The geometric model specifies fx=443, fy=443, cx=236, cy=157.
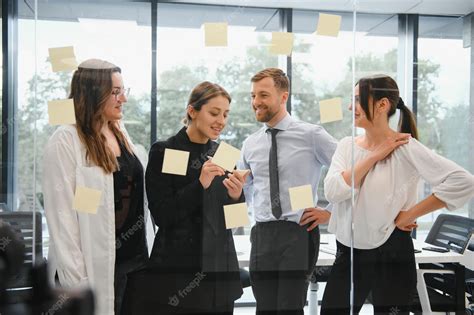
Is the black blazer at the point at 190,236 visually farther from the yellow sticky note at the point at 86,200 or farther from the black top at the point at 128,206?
the yellow sticky note at the point at 86,200

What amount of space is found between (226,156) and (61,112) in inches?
29.4

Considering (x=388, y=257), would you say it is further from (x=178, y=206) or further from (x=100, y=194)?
(x=100, y=194)

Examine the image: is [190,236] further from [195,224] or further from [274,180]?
[274,180]

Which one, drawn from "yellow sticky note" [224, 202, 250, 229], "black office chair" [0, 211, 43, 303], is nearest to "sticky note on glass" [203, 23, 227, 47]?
"yellow sticky note" [224, 202, 250, 229]

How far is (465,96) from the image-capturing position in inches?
93.7

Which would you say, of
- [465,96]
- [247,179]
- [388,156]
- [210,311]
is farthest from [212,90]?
[465,96]

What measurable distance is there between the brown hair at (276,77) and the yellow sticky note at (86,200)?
2.91 ft

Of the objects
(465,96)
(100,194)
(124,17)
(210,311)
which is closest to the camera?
(100,194)

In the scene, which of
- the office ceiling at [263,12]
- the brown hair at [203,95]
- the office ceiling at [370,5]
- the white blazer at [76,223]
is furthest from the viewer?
the office ceiling at [370,5]

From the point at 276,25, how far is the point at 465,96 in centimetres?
109

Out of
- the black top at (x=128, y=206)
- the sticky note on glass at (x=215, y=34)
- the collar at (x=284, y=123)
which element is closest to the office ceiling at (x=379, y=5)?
the sticky note on glass at (x=215, y=34)

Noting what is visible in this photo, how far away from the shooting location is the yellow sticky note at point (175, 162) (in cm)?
192

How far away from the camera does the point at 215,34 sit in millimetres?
2166

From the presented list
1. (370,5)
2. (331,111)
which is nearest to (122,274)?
(331,111)
